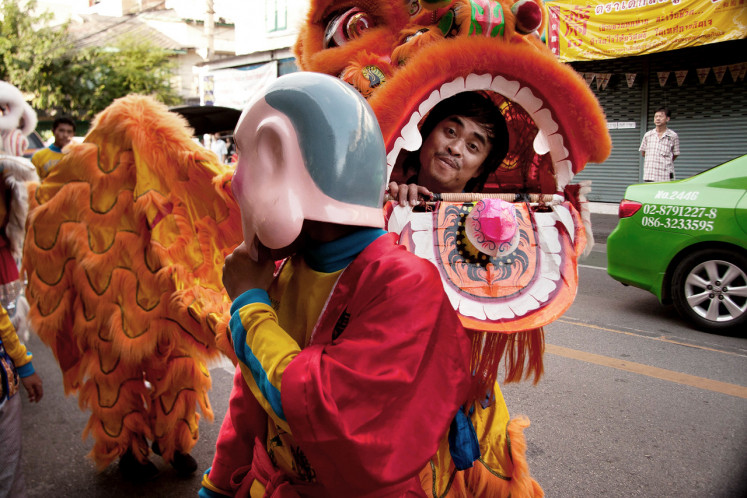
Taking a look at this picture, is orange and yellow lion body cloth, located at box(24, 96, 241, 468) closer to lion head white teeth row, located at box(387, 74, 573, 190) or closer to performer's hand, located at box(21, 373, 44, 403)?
performer's hand, located at box(21, 373, 44, 403)

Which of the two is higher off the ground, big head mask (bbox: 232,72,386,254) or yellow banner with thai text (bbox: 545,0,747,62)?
yellow banner with thai text (bbox: 545,0,747,62)

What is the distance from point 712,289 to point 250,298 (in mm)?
5048

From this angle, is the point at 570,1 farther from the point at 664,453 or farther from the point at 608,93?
the point at 664,453

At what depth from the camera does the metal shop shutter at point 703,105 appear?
35.7ft

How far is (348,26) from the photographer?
190 cm

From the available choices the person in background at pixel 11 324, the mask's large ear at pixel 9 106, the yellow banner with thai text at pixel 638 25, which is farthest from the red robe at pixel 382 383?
the yellow banner with thai text at pixel 638 25

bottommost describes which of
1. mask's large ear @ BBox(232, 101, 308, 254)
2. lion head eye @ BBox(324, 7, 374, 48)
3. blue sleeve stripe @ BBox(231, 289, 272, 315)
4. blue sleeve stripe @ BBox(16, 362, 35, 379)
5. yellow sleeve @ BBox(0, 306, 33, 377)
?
blue sleeve stripe @ BBox(16, 362, 35, 379)

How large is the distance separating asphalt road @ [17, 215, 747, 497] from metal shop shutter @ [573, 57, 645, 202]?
8.16 metres

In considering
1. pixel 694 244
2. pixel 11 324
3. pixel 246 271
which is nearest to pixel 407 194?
pixel 246 271

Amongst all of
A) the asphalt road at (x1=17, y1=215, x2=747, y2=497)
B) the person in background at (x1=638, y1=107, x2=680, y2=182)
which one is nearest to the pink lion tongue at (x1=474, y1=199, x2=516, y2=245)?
the asphalt road at (x1=17, y1=215, x2=747, y2=497)

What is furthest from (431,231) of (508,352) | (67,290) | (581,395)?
(581,395)

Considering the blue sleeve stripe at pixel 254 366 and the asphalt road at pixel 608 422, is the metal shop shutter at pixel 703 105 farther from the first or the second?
the blue sleeve stripe at pixel 254 366

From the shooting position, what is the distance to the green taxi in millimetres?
4953

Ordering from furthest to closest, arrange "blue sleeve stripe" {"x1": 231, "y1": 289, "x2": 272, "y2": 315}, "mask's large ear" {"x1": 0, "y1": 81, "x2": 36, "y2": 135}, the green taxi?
1. the green taxi
2. "mask's large ear" {"x1": 0, "y1": 81, "x2": 36, "y2": 135}
3. "blue sleeve stripe" {"x1": 231, "y1": 289, "x2": 272, "y2": 315}
